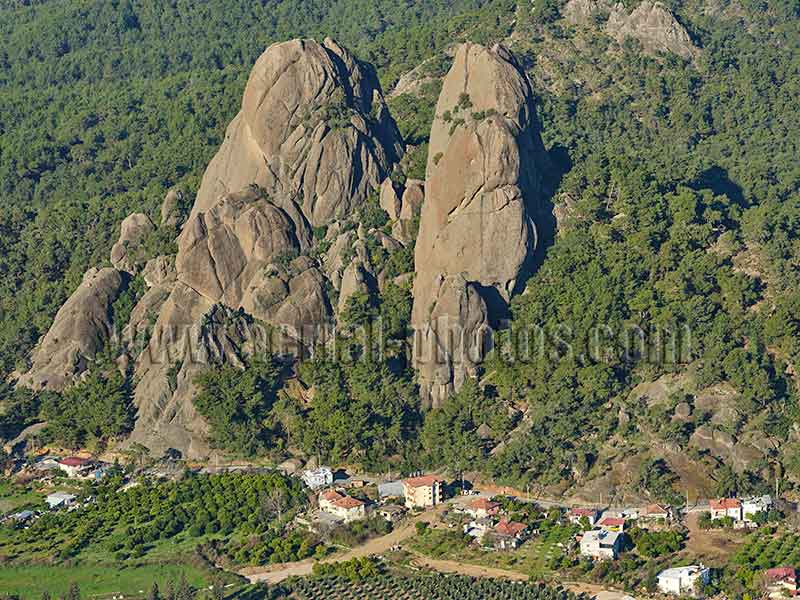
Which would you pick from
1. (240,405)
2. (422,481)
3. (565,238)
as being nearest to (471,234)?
(565,238)

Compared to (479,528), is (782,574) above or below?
below

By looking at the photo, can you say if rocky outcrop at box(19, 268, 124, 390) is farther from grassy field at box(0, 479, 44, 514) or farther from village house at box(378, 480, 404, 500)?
village house at box(378, 480, 404, 500)

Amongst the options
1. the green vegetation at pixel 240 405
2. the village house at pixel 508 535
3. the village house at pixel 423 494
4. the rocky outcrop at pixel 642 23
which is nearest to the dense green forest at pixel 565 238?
the green vegetation at pixel 240 405

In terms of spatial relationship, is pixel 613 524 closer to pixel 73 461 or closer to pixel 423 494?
pixel 423 494

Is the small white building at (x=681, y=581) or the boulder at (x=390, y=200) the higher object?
the boulder at (x=390, y=200)

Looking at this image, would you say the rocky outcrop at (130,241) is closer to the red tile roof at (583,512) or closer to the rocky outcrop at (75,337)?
the rocky outcrop at (75,337)

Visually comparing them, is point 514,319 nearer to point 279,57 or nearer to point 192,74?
point 279,57

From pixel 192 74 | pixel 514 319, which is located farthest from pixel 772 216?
pixel 192 74
